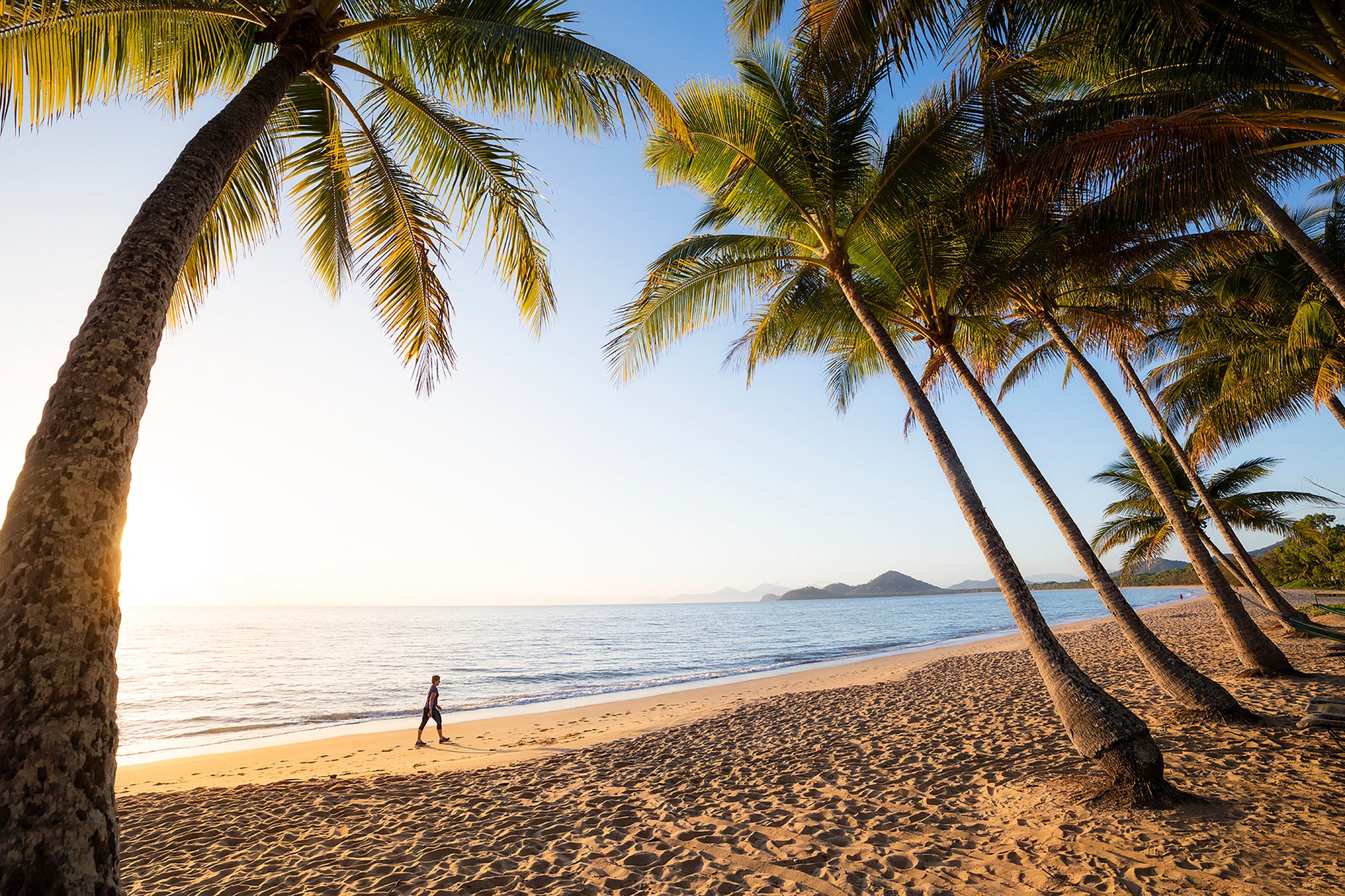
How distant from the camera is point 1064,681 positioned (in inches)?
192

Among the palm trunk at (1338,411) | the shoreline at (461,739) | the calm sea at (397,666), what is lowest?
the calm sea at (397,666)

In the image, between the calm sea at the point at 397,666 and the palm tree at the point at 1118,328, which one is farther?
the calm sea at the point at 397,666

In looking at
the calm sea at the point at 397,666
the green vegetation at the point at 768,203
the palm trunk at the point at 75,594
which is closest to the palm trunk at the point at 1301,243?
the green vegetation at the point at 768,203

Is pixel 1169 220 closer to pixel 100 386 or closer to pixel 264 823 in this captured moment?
pixel 100 386

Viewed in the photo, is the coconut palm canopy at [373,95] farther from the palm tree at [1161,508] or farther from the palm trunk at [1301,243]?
the palm tree at [1161,508]

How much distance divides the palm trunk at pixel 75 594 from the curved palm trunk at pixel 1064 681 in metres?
5.64

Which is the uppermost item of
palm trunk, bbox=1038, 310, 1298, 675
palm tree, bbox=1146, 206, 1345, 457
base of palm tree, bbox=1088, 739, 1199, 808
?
palm tree, bbox=1146, 206, 1345, 457

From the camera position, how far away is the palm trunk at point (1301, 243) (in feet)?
18.9

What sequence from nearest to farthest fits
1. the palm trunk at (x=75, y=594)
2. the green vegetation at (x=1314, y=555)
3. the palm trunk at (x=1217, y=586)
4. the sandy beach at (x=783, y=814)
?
1. the palm trunk at (x=75, y=594)
2. the sandy beach at (x=783, y=814)
3. the palm trunk at (x=1217, y=586)
4. the green vegetation at (x=1314, y=555)

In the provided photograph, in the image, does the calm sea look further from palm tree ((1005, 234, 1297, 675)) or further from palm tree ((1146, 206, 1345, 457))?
palm tree ((1146, 206, 1345, 457))

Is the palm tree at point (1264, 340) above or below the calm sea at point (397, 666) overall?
above

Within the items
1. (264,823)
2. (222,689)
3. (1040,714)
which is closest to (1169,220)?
(1040,714)

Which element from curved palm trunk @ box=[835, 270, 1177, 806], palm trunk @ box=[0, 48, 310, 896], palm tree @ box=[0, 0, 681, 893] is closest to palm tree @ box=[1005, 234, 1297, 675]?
curved palm trunk @ box=[835, 270, 1177, 806]

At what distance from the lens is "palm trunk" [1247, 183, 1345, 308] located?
5.76 meters
